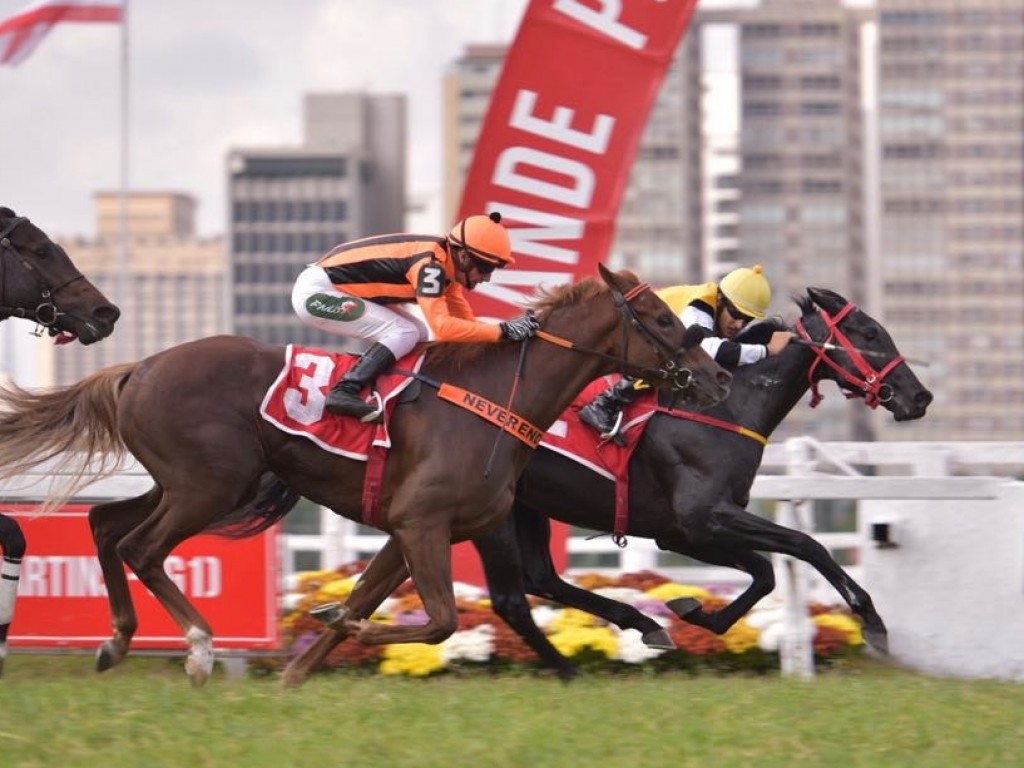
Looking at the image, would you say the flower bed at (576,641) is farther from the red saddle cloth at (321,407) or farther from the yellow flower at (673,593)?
the red saddle cloth at (321,407)

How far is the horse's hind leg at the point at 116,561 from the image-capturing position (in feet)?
23.0

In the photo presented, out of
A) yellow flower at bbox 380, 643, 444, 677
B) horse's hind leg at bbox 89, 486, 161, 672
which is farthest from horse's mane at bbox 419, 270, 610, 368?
yellow flower at bbox 380, 643, 444, 677

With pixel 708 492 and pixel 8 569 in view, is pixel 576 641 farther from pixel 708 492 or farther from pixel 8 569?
pixel 8 569

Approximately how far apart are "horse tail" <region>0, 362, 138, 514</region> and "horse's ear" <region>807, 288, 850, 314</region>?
3130 millimetres

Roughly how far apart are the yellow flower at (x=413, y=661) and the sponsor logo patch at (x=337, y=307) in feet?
5.50

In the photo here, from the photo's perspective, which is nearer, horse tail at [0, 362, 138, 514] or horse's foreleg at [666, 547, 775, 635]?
horse tail at [0, 362, 138, 514]

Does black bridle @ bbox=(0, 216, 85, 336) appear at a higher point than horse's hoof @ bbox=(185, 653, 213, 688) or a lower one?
higher

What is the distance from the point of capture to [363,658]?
26.9ft

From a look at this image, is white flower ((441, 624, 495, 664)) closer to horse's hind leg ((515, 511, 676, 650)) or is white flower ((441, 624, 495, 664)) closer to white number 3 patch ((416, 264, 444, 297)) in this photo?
horse's hind leg ((515, 511, 676, 650))

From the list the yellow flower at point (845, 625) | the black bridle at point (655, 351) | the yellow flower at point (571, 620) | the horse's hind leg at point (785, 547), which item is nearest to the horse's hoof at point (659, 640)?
the horse's hind leg at point (785, 547)

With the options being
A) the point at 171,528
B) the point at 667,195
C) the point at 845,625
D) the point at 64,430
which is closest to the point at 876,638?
the point at 845,625

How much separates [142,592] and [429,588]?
200 cm

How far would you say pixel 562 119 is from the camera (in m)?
10.7

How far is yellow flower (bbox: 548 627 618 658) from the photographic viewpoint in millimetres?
8273
